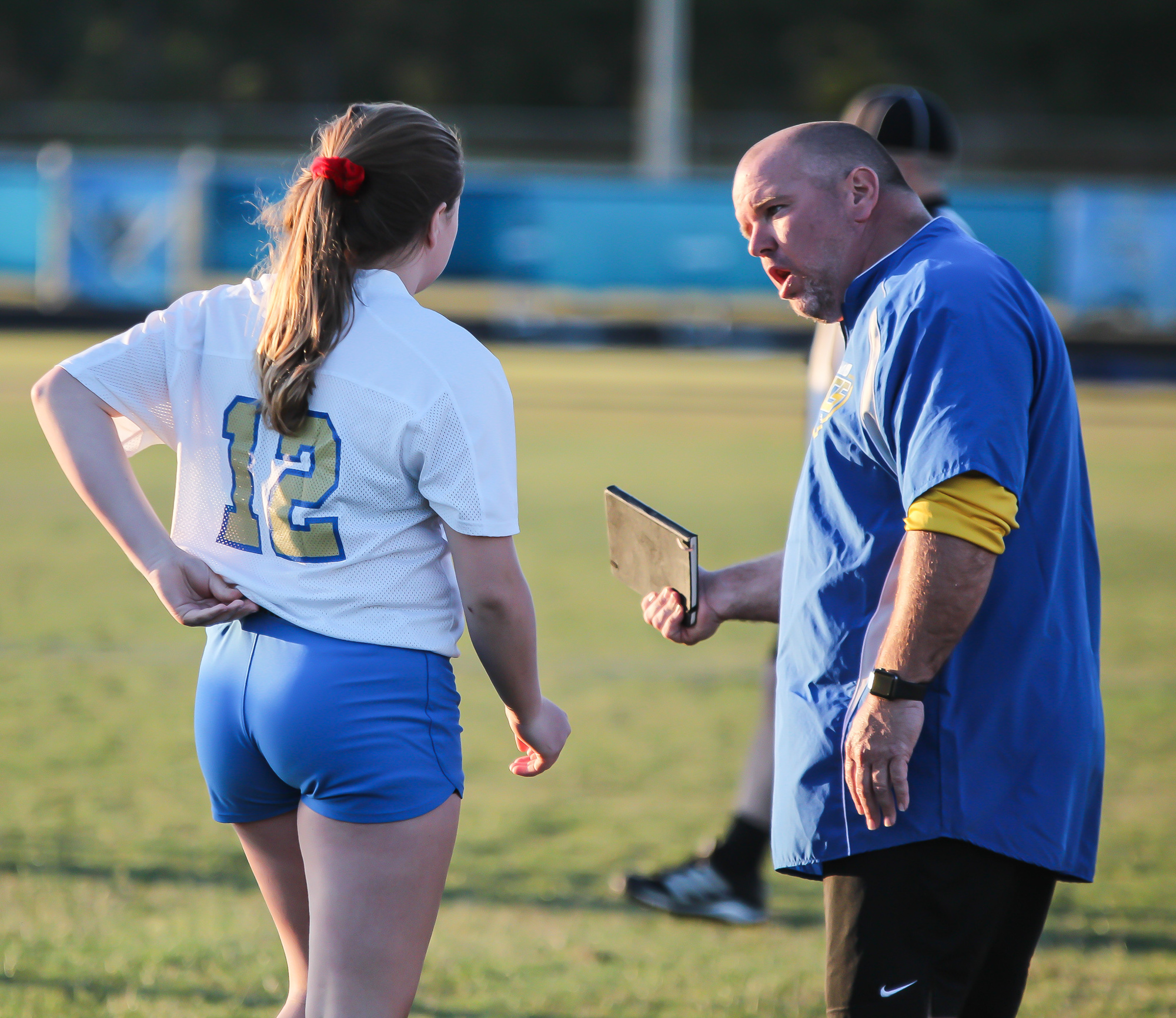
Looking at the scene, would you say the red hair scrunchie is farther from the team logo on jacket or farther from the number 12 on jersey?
the team logo on jacket

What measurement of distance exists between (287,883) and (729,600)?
3.27ft

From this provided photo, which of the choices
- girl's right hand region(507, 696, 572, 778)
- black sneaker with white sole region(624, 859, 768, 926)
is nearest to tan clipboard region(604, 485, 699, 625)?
girl's right hand region(507, 696, 572, 778)

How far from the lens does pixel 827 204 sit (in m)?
2.27

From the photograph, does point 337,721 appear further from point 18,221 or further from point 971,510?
point 18,221

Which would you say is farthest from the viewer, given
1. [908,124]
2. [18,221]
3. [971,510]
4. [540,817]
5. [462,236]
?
[18,221]

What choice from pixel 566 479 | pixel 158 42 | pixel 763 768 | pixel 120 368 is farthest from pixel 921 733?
pixel 158 42

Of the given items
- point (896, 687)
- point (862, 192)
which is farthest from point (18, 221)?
point (896, 687)

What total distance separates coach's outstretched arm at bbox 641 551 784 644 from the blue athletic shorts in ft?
2.16

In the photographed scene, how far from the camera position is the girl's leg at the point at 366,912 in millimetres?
2061

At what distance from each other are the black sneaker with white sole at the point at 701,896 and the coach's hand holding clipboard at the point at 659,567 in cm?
144

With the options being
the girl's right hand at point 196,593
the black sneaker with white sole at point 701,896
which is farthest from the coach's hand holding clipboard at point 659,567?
the black sneaker with white sole at point 701,896

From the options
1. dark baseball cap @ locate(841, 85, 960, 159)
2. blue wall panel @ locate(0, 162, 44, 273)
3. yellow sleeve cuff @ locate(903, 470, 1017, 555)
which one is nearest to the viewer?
yellow sleeve cuff @ locate(903, 470, 1017, 555)

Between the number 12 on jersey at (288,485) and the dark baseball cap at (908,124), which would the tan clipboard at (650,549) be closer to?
the number 12 on jersey at (288,485)

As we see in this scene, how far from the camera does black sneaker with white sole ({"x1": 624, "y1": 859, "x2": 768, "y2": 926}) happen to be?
12.9 feet
